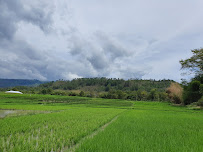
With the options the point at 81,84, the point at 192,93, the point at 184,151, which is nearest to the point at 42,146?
the point at 184,151

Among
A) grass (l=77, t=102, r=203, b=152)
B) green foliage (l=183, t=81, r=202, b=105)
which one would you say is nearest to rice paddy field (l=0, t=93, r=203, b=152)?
grass (l=77, t=102, r=203, b=152)

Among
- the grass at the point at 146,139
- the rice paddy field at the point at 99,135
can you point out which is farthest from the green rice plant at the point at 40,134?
the grass at the point at 146,139

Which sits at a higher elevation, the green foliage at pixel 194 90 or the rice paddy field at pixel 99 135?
the green foliage at pixel 194 90

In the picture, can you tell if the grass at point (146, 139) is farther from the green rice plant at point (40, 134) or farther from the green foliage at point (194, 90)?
the green foliage at point (194, 90)

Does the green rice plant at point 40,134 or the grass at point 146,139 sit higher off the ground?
the grass at point 146,139

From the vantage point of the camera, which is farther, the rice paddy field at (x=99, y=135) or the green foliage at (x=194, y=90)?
the green foliage at (x=194, y=90)

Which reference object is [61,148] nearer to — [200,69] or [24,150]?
[24,150]

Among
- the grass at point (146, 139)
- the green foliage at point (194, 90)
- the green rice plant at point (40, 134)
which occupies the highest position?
the green foliage at point (194, 90)

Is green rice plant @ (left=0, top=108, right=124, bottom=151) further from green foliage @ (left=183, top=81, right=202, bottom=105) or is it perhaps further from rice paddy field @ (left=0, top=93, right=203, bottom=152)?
green foliage @ (left=183, top=81, right=202, bottom=105)

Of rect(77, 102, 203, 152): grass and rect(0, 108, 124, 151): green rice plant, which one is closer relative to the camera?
rect(77, 102, 203, 152): grass

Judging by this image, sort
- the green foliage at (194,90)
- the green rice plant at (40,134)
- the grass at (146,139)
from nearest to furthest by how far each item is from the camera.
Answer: the grass at (146,139) → the green rice plant at (40,134) → the green foliage at (194,90)

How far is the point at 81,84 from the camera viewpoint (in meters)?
134

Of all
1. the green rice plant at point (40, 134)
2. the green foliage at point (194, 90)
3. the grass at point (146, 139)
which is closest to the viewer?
the grass at point (146, 139)

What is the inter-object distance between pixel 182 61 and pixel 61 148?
84.8 ft
